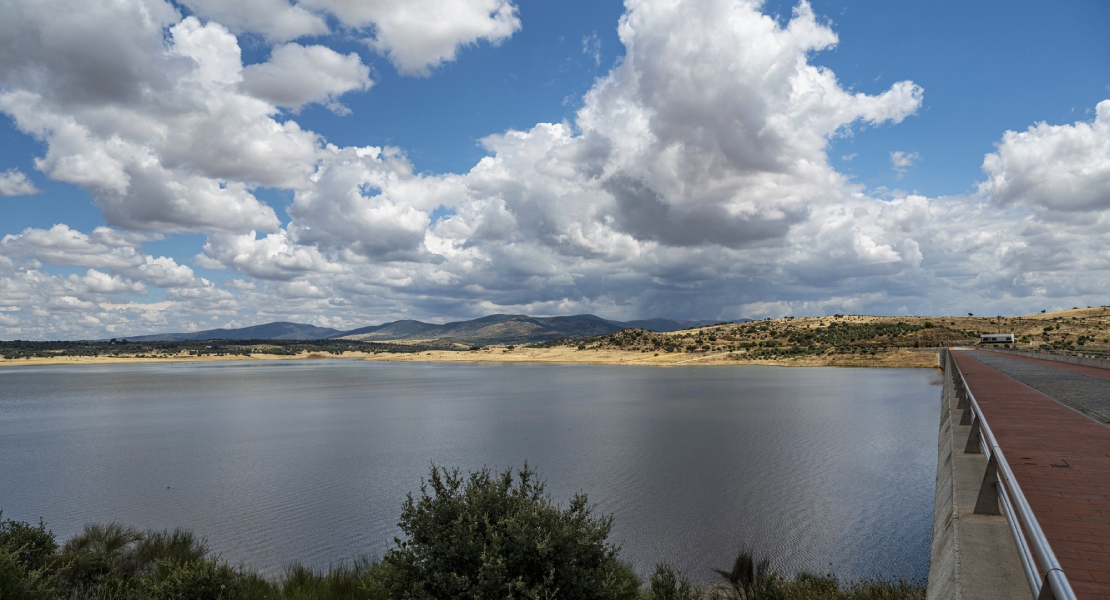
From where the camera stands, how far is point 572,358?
130 metres

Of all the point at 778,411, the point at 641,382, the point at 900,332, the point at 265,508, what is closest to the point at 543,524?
the point at 265,508

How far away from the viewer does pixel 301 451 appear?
28156mm

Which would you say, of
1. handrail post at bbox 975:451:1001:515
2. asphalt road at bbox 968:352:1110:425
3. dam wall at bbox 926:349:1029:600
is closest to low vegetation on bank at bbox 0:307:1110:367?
asphalt road at bbox 968:352:1110:425

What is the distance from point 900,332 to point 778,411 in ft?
299

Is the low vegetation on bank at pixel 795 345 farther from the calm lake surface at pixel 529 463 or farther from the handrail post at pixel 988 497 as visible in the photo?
the handrail post at pixel 988 497

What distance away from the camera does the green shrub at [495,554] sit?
752 cm

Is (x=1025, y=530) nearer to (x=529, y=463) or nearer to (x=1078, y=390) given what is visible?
(x=529, y=463)

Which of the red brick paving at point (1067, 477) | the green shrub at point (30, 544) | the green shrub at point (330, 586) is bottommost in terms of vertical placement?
the green shrub at point (330, 586)

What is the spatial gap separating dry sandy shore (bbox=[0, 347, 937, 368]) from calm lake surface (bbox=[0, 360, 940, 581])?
44.8m

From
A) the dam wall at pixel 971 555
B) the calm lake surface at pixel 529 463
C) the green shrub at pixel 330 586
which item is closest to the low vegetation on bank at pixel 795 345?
the calm lake surface at pixel 529 463

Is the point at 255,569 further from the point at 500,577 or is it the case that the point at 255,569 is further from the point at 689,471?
the point at 689,471

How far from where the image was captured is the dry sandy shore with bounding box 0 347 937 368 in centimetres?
9119

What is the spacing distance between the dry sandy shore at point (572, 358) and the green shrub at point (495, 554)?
302ft

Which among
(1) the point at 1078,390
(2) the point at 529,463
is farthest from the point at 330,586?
(1) the point at 1078,390
